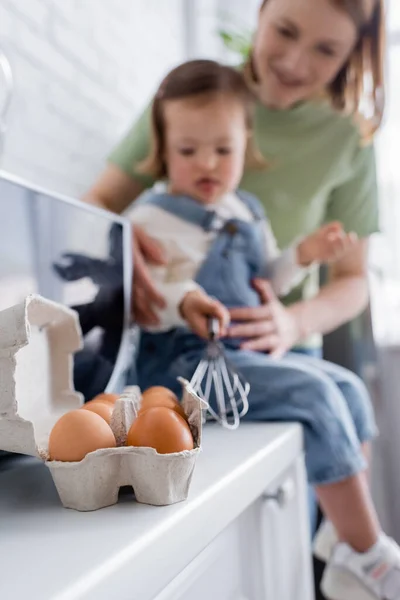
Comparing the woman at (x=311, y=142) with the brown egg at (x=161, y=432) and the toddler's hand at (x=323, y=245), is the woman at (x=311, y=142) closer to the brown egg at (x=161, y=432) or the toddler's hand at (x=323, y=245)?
the toddler's hand at (x=323, y=245)

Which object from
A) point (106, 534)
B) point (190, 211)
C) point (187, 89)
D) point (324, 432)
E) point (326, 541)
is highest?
point (187, 89)

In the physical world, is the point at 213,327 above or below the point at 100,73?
below

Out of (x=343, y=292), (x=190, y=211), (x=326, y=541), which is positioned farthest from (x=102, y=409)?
(x=343, y=292)

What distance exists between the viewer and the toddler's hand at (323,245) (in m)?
1.00

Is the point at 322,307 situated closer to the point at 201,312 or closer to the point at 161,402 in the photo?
the point at 201,312

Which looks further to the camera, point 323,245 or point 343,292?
point 343,292

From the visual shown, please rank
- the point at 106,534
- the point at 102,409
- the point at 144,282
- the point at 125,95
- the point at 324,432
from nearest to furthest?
the point at 106,534 → the point at 102,409 → the point at 324,432 → the point at 144,282 → the point at 125,95

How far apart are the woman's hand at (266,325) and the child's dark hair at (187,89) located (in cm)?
27

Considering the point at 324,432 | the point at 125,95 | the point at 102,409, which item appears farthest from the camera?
the point at 125,95

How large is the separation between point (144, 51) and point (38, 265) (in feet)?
2.60

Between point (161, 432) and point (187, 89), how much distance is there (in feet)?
2.31

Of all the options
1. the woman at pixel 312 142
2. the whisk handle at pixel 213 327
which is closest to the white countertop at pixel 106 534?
the whisk handle at pixel 213 327

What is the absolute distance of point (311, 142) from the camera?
1126mm

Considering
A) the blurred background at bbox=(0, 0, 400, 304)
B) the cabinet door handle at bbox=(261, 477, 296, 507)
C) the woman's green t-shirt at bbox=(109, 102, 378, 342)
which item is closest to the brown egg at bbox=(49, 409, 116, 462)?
the cabinet door handle at bbox=(261, 477, 296, 507)
